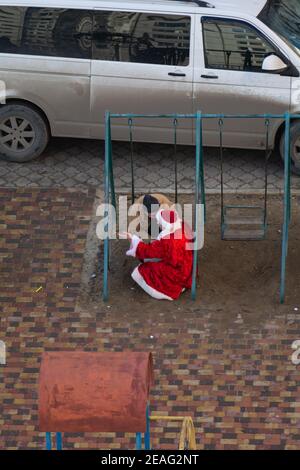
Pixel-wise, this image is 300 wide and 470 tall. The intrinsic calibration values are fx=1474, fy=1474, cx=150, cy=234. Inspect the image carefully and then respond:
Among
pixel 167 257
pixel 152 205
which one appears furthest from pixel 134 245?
pixel 152 205

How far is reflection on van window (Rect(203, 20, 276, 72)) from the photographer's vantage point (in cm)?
1427

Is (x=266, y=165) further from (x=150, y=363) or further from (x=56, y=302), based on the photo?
(x=150, y=363)

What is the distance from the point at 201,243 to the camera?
13609mm

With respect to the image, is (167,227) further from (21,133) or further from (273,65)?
(21,133)

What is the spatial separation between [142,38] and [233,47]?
888 millimetres

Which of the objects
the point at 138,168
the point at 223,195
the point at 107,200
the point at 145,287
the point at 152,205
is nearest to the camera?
the point at 107,200

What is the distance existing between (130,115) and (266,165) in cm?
137

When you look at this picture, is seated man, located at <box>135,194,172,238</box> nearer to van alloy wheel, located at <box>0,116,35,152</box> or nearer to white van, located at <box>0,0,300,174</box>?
white van, located at <box>0,0,300,174</box>

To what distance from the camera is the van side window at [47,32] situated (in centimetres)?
1436

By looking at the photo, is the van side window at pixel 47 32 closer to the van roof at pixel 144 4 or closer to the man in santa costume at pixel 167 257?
the van roof at pixel 144 4

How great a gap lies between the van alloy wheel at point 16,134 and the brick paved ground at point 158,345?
943 mm

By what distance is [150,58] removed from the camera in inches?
564

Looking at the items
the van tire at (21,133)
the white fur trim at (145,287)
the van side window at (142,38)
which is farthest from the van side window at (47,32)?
the white fur trim at (145,287)
